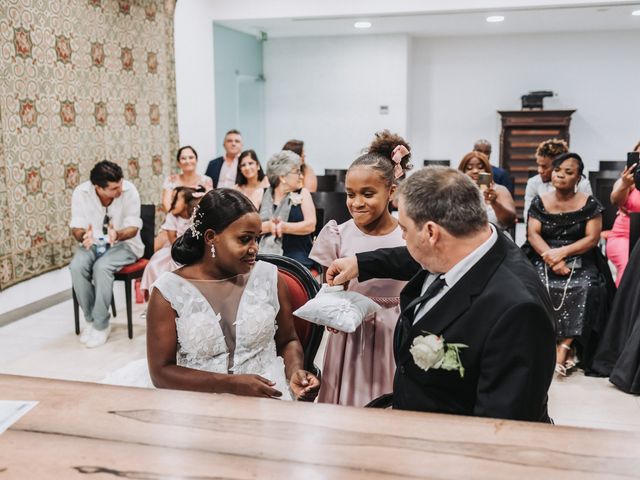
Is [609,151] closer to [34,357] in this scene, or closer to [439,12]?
[439,12]

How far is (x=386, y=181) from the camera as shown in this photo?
2.19 meters

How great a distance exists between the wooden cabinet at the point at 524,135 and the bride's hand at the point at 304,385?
8.52 metres

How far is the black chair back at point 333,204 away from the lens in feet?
15.5

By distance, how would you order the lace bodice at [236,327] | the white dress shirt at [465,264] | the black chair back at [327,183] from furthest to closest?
the black chair back at [327,183] → the lace bodice at [236,327] → the white dress shirt at [465,264]

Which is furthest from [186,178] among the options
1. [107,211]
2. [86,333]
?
[86,333]

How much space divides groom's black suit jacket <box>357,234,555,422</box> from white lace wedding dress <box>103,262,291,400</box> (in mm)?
572

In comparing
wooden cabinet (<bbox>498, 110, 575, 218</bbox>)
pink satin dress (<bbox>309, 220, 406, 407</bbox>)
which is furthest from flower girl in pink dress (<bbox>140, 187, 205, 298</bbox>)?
wooden cabinet (<bbox>498, 110, 575, 218</bbox>)

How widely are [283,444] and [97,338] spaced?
136 inches

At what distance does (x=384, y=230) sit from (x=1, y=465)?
55.0 inches

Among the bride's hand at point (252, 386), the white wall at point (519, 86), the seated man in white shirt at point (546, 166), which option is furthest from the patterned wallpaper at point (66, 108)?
the white wall at point (519, 86)

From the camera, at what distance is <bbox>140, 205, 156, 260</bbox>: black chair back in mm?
4930

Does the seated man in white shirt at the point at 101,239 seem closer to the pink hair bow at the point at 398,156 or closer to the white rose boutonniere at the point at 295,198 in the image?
the white rose boutonniere at the point at 295,198

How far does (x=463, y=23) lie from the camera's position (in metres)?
9.06

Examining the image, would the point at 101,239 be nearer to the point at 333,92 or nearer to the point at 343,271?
the point at 343,271
